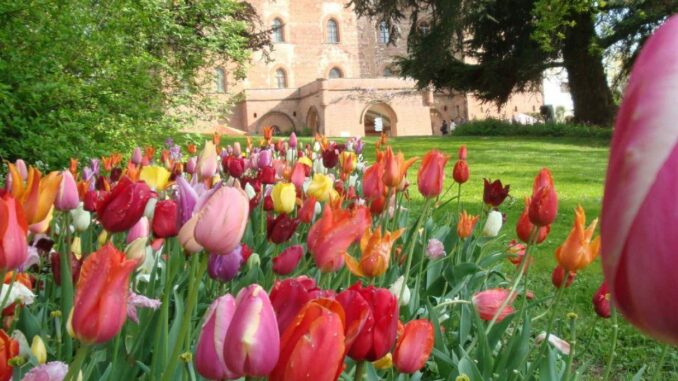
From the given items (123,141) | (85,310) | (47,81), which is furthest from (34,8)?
(85,310)

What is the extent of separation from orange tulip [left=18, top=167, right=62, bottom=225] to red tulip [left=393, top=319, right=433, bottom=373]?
63 cm

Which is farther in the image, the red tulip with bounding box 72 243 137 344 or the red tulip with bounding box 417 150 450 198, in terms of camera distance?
the red tulip with bounding box 417 150 450 198

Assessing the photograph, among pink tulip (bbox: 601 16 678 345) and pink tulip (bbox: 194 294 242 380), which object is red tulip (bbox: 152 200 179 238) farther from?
pink tulip (bbox: 601 16 678 345)

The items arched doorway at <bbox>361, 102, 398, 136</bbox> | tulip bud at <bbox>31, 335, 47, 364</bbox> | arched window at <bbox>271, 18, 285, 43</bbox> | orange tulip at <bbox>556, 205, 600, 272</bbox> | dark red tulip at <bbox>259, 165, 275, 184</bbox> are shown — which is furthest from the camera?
arched window at <bbox>271, 18, 285, 43</bbox>

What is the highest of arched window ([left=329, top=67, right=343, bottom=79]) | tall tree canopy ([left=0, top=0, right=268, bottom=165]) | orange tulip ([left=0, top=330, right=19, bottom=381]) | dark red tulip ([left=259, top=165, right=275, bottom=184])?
arched window ([left=329, top=67, right=343, bottom=79])

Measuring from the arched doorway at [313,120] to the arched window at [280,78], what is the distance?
3137mm

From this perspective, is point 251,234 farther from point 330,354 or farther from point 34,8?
point 34,8

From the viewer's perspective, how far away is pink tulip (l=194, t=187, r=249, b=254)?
33.1 inches

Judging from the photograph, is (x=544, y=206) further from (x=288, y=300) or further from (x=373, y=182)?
(x=288, y=300)

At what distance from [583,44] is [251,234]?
17984 mm

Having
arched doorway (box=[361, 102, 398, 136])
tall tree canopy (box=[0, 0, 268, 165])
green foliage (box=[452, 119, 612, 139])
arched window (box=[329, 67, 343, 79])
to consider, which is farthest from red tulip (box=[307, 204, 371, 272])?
arched window (box=[329, 67, 343, 79])

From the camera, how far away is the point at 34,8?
383 centimetres

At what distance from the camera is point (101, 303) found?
2.34 ft

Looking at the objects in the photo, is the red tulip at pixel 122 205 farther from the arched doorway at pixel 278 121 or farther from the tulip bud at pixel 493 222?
the arched doorway at pixel 278 121
